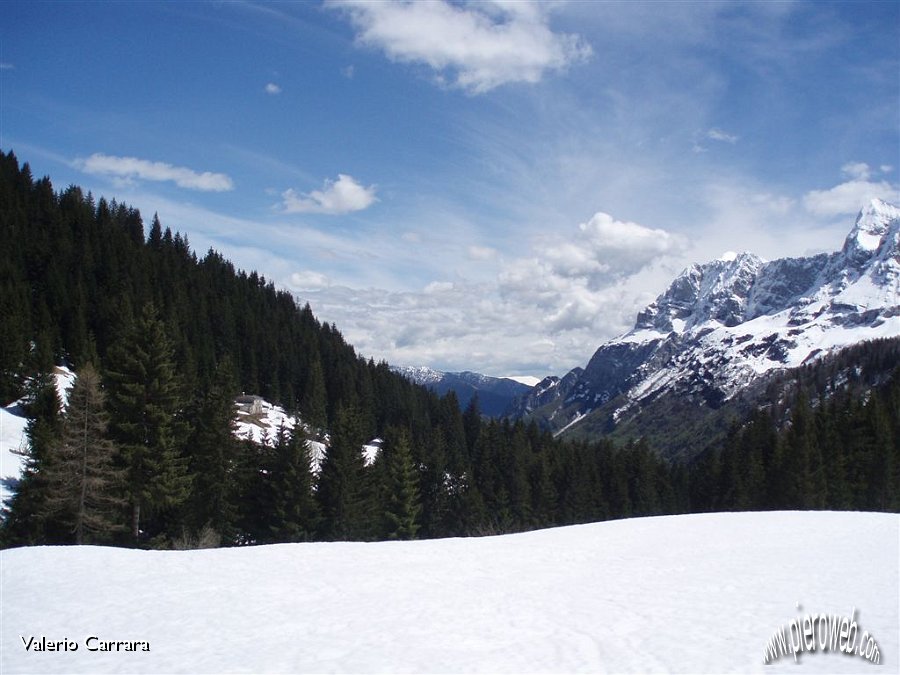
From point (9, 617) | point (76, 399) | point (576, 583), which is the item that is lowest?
point (9, 617)

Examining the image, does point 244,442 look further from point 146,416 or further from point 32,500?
point 32,500

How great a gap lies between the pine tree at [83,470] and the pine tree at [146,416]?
1120mm

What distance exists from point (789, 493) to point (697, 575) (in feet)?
135

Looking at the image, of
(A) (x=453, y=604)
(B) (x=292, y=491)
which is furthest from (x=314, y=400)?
(A) (x=453, y=604)

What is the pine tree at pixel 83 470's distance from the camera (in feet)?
82.3

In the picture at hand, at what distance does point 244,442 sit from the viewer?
1470 inches

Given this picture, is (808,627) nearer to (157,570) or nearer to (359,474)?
(157,570)

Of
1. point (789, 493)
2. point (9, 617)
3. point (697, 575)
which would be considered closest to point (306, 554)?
point (9, 617)

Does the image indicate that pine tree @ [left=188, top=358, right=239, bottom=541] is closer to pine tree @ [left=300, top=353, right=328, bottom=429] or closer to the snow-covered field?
the snow-covered field

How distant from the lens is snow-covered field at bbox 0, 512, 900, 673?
380 inches

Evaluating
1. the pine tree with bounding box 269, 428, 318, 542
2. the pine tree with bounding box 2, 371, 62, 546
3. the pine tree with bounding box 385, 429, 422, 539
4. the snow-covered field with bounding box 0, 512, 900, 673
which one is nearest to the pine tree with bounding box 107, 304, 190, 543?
the pine tree with bounding box 2, 371, 62, 546

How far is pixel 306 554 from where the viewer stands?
18.8 m

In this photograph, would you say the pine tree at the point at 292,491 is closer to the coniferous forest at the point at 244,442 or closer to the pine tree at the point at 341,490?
the coniferous forest at the point at 244,442

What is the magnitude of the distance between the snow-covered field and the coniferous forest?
10804mm
